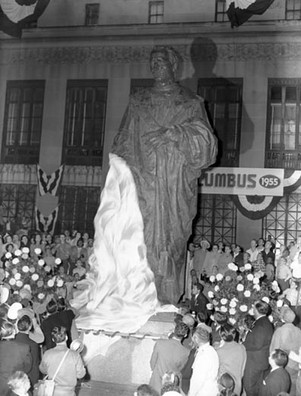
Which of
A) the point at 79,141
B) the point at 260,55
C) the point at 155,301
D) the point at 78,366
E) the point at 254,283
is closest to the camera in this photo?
the point at 78,366

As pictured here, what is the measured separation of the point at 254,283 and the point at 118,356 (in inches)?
112

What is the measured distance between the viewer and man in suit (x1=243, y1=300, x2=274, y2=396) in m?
7.45

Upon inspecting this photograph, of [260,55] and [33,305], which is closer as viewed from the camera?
[33,305]

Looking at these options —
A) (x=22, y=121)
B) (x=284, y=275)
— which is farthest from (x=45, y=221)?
(x=284, y=275)

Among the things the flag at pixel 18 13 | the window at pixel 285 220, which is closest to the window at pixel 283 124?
the window at pixel 285 220

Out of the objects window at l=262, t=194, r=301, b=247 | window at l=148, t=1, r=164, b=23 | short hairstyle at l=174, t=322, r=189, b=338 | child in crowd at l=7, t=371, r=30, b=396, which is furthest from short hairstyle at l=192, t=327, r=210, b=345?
window at l=148, t=1, r=164, b=23

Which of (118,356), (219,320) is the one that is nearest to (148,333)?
(118,356)

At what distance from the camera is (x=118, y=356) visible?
27.1ft

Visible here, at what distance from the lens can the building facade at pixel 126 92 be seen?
68.3ft

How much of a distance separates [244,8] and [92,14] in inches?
230

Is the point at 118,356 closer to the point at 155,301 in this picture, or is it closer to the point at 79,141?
the point at 155,301

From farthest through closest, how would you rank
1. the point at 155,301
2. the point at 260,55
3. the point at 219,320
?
the point at 260,55 → the point at 155,301 → the point at 219,320

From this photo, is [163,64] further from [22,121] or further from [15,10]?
[22,121]

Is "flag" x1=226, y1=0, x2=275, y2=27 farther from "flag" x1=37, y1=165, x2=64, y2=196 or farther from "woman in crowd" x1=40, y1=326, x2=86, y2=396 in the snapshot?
"woman in crowd" x1=40, y1=326, x2=86, y2=396
